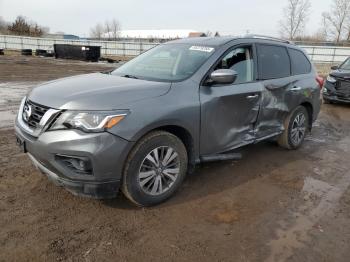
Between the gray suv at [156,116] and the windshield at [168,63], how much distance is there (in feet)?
0.05

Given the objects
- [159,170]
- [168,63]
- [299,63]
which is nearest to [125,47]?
[299,63]

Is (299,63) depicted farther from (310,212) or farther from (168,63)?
(310,212)

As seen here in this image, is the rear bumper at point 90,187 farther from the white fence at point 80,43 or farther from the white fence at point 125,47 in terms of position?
the white fence at point 80,43

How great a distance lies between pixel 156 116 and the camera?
11.1 ft

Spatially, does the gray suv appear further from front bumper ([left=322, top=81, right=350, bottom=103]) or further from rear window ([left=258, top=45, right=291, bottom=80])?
front bumper ([left=322, top=81, right=350, bottom=103])

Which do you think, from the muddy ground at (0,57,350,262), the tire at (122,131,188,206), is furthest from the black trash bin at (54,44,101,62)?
the tire at (122,131,188,206)

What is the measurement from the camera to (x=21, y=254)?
2840 mm

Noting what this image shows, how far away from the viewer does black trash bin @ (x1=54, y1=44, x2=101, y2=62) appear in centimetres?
2691

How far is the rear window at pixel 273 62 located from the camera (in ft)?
15.7

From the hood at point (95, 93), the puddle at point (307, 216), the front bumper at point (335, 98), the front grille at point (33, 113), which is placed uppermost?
the hood at point (95, 93)

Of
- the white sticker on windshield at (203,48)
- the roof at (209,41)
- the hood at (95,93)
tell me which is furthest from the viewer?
the roof at (209,41)

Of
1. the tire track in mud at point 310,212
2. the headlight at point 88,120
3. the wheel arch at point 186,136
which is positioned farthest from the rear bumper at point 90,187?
the tire track in mud at point 310,212

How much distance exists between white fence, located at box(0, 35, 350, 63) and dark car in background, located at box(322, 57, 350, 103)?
59.9ft

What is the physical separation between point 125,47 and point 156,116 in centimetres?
3176
